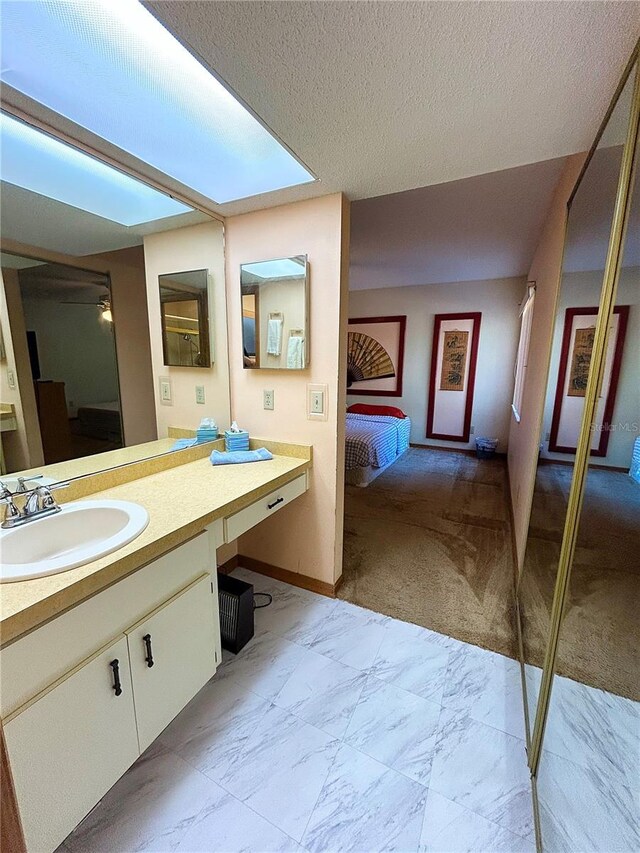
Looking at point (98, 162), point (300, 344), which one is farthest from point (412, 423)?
point (98, 162)

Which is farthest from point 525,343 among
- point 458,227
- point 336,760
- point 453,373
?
point 336,760

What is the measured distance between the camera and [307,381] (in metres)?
1.92

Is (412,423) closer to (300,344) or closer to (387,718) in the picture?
(300,344)

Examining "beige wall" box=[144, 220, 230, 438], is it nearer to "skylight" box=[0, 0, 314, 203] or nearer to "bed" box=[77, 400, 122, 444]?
"bed" box=[77, 400, 122, 444]

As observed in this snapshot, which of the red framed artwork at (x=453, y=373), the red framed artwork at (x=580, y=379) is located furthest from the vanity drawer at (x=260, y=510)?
the red framed artwork at (x=453, y=373)

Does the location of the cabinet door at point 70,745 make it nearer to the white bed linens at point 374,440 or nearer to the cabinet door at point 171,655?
the cabinet door at point 171,655

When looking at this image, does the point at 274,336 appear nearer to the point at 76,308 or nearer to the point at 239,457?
the point at 239,457

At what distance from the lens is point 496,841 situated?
1024 millimetres

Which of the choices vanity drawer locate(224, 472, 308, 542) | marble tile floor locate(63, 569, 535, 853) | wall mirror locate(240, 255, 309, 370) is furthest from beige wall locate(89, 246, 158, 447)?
marble tile floor locate(63, 569, 535, 853)

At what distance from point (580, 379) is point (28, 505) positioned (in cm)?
191

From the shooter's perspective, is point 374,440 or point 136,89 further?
point 374,440

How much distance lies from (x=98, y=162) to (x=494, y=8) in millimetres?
1410

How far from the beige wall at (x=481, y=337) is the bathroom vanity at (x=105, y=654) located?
4484 mm

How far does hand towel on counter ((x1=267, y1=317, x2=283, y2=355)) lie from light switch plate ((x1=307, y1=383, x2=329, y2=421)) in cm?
28
